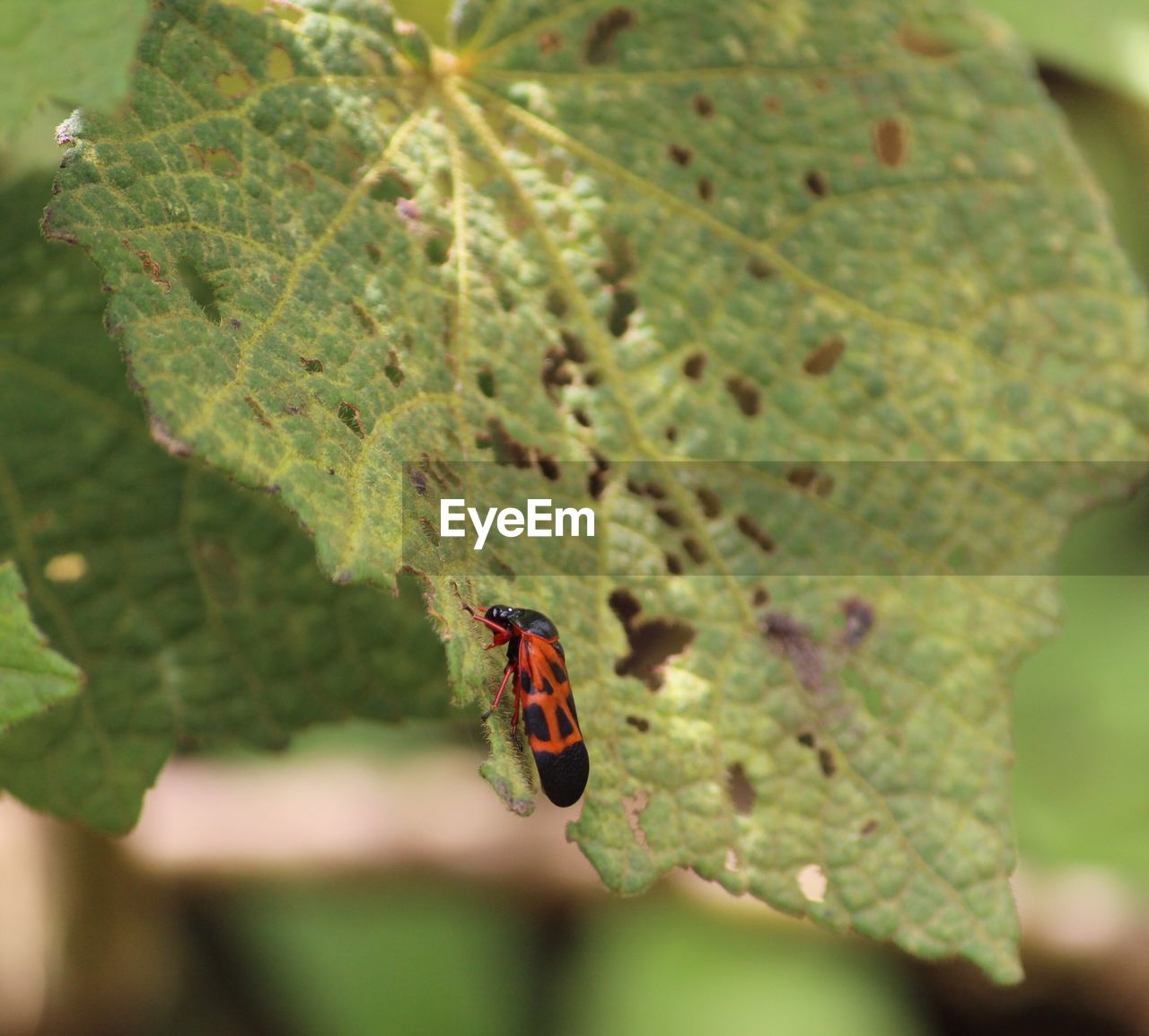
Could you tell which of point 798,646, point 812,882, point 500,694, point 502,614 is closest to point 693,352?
point 798,646

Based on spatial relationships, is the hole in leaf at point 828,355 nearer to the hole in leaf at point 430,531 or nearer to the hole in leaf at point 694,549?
the hole in leaf at point 694,549

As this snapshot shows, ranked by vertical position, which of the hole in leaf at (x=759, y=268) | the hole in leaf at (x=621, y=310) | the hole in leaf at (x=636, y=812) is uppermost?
the hole in leaf at (x=621, y=310)

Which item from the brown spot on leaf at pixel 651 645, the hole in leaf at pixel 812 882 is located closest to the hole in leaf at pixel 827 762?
the hole in leaf at pixel 812 882

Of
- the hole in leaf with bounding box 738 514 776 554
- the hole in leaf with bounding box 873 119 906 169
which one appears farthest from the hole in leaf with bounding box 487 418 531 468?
the hole in leaf with bounding box 873 119 906 169

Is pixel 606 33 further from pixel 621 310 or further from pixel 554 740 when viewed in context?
pixel 554 740

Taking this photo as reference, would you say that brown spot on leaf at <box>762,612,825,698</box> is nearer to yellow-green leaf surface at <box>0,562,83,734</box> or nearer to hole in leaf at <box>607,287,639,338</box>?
hole in leaf at <box>607,287,639,338</box>

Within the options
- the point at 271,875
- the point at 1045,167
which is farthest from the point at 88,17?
the point at 271,875

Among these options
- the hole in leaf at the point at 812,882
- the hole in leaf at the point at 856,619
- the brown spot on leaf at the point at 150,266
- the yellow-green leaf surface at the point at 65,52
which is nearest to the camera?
the yellow-green leaf surface at the point at 65,52

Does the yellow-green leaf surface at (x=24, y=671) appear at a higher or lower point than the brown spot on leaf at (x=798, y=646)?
higher
